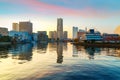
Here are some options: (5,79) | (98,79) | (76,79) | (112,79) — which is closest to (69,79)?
(76,79)

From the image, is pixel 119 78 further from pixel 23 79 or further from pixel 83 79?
pixel 23 79

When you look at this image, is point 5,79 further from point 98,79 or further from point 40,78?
point 98,79

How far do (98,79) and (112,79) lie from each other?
193 cm

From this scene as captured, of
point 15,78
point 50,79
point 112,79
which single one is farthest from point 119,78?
point 15,78

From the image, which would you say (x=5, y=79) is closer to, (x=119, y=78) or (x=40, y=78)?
(x=40, y=78)

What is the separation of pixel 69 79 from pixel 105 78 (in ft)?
17.2

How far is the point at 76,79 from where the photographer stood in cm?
3152

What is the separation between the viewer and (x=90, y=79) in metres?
31.7

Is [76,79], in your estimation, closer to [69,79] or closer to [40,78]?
[69,79]

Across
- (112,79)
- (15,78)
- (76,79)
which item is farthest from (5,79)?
(112,79)

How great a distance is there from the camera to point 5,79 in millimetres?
31703

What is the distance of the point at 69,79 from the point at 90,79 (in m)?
A: 2.87

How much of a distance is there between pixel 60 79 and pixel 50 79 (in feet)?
4.39

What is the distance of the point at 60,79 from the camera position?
31422mm
